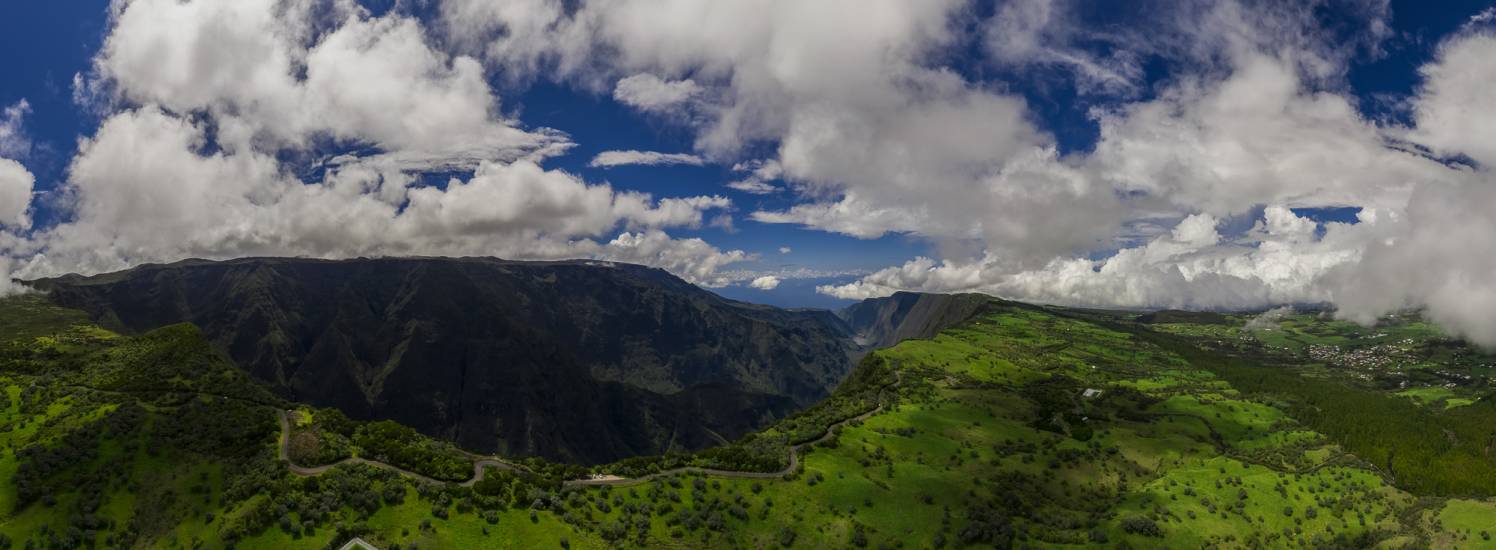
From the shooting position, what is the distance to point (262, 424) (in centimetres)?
11644

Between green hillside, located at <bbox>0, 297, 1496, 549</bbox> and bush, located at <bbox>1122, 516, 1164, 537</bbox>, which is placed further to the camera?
bush, located at <bbox>1122, 516, 1164, 537</bbox>

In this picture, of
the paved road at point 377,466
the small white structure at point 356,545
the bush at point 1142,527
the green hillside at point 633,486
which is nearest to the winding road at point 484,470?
the paved road at point 377,466

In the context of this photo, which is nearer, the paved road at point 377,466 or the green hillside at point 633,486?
the green hillside at point 633,486

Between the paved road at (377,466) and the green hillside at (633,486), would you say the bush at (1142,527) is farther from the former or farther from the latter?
the paved road at (377,466)

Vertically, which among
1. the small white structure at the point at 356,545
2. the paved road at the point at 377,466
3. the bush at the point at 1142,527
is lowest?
the bush at the point at 1142,527

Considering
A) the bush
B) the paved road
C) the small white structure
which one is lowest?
the bush

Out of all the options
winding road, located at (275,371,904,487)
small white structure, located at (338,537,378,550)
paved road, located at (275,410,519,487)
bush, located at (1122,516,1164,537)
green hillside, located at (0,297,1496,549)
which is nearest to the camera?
small white structure, located at (338,537,378,550)

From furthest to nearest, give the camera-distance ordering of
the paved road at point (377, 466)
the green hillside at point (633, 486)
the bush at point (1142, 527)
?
1. the bush at point (1142, 527)
2. the paved road at point (377, 466)
3. the green hillside at point (633, 486)

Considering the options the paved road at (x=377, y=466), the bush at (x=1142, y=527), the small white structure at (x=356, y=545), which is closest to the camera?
the small white structure at (x=356, y=545)

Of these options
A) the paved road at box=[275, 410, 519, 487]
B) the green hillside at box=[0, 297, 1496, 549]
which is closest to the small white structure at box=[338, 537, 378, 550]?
the green hillside at box=[0, 297, 1496, 549]

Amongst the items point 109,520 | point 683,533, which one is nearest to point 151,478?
point 109,520

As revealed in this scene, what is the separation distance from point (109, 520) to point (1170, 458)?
225m

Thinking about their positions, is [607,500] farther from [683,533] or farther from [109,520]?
[109,520]

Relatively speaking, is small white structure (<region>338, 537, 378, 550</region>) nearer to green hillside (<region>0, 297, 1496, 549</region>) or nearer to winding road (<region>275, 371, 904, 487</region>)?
green hillside (<region>0, 297, 1496, 549</region>)
